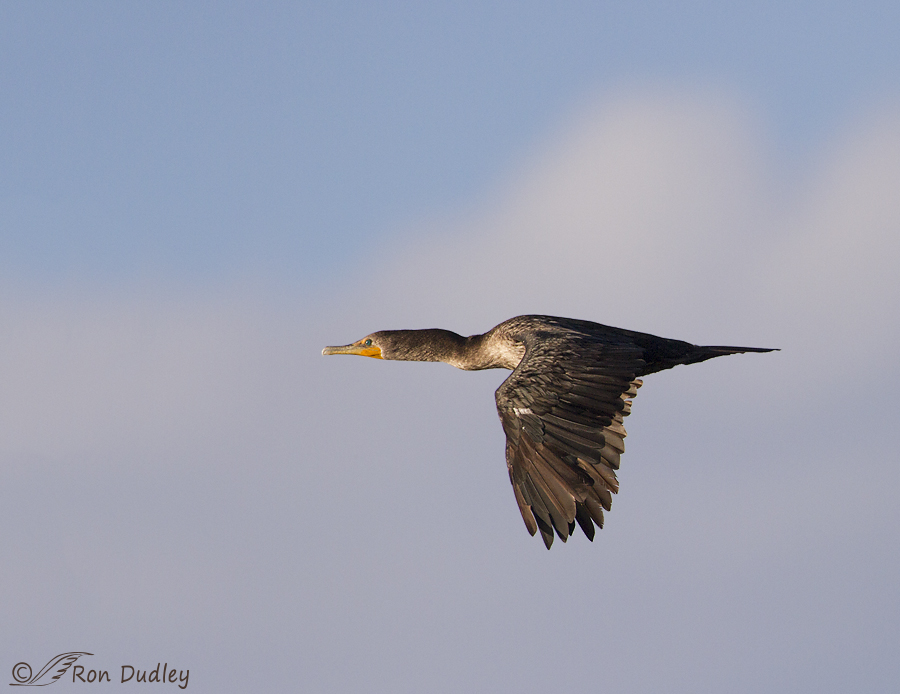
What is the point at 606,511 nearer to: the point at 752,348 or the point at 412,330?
the point at 752,348

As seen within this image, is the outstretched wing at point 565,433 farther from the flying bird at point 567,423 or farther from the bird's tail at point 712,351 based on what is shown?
the bird's tail at point 712,351

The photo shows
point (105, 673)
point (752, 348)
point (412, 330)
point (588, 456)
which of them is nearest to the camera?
point (588, 456)

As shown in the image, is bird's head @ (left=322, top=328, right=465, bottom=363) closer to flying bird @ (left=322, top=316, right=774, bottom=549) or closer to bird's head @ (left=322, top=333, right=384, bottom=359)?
bird's head @ (left=322, top=333, right=384, bottom=359)

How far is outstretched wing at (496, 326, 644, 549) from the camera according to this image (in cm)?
773

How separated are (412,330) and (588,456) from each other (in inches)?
A: 152

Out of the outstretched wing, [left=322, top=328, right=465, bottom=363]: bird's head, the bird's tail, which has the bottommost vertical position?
the outstretched wing

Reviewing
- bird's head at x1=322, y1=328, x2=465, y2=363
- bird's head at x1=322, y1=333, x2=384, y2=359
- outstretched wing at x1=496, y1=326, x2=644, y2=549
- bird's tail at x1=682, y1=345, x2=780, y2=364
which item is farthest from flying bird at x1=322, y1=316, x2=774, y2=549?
bird's head at x1=322, y1=333, x2=384, y2=359

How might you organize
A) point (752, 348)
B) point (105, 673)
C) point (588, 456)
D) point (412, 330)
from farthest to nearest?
point (412, 330), point (752, 348), point (105, 673), point (588, 456)

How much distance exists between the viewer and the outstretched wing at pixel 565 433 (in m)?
7.73

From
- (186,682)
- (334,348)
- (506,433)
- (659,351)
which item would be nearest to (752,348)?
(659,351)

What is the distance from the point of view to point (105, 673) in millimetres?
9586

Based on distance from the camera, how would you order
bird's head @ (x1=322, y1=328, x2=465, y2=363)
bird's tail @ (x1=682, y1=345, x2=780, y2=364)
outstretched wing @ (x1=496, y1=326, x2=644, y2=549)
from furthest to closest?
bird's head @ (x1=322, y1=328, x2=465, y2=363) → bird's tail @ (x1=682, y1=345, x2=780, y2=364) → outstretched wing @ (x1=496, y1=326, x2=644, y2=549)

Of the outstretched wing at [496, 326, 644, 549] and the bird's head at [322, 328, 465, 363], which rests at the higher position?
the bird's head at [322, 328, 465, 363]

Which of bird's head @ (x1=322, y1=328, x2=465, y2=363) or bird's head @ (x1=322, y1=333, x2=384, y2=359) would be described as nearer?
bird's head @ (x1=322, y1=328, x2=465, y2=363)
